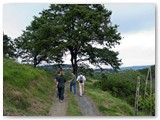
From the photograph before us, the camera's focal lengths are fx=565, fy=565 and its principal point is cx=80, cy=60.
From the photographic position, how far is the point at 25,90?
11219mm

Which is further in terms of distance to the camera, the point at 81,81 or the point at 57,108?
the point at 81,81

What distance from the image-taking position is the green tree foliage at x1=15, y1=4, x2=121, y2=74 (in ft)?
38.0

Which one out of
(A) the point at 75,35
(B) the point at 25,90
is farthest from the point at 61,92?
(A) the point at 75,35

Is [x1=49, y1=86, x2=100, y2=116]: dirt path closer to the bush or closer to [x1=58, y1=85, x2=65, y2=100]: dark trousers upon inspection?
[x1=58, y1=85, x2=65, y2=100]: dark trousers

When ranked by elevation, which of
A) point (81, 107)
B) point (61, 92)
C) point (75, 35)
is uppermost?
point (75, 35)

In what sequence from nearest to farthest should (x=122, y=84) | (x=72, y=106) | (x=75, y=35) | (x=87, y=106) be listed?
1. (x=72, y=106)
2. (x=87, y=106)
3. (x=75, y=35)
4. (x=122, y=84)

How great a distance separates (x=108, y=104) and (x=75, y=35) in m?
1.58

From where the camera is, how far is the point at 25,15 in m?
11.1

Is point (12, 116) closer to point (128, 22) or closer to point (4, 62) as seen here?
point (4, 62)

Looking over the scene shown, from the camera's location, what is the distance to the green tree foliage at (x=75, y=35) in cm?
1157

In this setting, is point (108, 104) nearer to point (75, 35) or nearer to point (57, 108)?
point (57, 108)

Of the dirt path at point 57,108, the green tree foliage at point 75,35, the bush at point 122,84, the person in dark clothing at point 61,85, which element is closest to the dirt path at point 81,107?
the dirt path at point 57,108

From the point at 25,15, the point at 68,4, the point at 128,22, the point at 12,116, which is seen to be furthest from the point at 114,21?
the point at 12,116

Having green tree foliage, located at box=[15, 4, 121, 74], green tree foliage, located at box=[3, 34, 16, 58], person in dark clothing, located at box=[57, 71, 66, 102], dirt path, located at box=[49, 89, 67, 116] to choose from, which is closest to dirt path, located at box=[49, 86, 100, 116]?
dirt path, located at box=[49, 89, 67, 116]
